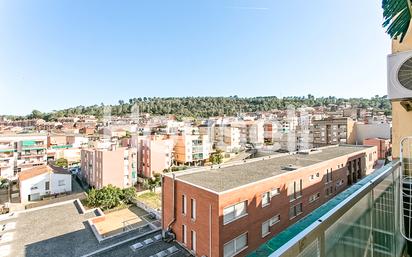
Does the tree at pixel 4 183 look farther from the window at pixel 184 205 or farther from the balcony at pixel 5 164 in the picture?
the window at pixel 184 205

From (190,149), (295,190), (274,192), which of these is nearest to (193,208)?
(274,192)

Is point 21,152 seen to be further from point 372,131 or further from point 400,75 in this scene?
point 372,131

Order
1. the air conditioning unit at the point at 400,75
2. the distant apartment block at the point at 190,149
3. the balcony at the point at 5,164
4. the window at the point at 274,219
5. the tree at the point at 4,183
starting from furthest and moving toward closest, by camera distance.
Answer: the distant apartment block at the point at 190,149, the balcony at the point at 5,164, the tree at the point at 4,183, the window at the point at 274,219, the air conditioning unit at the point at 400,75

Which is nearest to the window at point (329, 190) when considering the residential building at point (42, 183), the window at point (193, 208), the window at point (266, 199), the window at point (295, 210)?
the window at point (295, 210)

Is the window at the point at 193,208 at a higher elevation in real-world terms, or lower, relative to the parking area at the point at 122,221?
higher

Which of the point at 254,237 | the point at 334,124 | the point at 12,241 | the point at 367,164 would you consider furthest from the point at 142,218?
the point at 334,124

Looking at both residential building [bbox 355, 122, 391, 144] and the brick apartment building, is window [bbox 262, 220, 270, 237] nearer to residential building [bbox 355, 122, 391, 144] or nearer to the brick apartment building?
the brick apartment building

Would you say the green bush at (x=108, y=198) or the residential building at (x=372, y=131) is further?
the residential building at (x=372, y=131)

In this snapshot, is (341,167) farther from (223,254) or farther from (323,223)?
(323,223)
